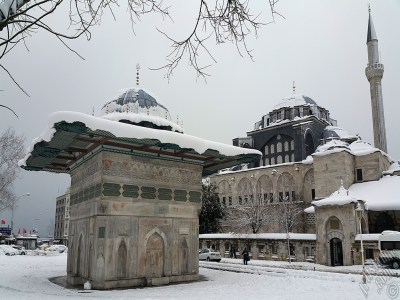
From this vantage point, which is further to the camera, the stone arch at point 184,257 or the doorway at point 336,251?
the doorway at point 336,251

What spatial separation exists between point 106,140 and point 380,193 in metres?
26.1

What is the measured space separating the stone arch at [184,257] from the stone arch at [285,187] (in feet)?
103

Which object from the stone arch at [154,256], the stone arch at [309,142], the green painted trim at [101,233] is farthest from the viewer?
the stone arch at [309,142]

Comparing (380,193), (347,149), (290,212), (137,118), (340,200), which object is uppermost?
(347,149)

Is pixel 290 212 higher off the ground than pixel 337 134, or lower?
lower

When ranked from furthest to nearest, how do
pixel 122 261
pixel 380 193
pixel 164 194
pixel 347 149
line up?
1. pixel 347 149
2. pixel 380 193
3. pixel 164 194
4. pixel 122 261

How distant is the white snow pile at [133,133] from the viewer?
10.4m

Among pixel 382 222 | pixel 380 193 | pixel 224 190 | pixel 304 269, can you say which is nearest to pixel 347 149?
pixel 380 193

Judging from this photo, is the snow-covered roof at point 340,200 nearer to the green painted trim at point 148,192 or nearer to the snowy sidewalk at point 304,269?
the snowy sidewalk at point 304,269

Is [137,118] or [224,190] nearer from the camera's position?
[137,118]

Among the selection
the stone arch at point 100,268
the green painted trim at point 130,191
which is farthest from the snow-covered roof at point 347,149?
the stone arch at point 100,268

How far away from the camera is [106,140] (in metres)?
11.8

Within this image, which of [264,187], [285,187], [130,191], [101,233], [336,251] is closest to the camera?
[101,233]

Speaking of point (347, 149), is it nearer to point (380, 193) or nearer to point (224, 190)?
point (380, 193)
